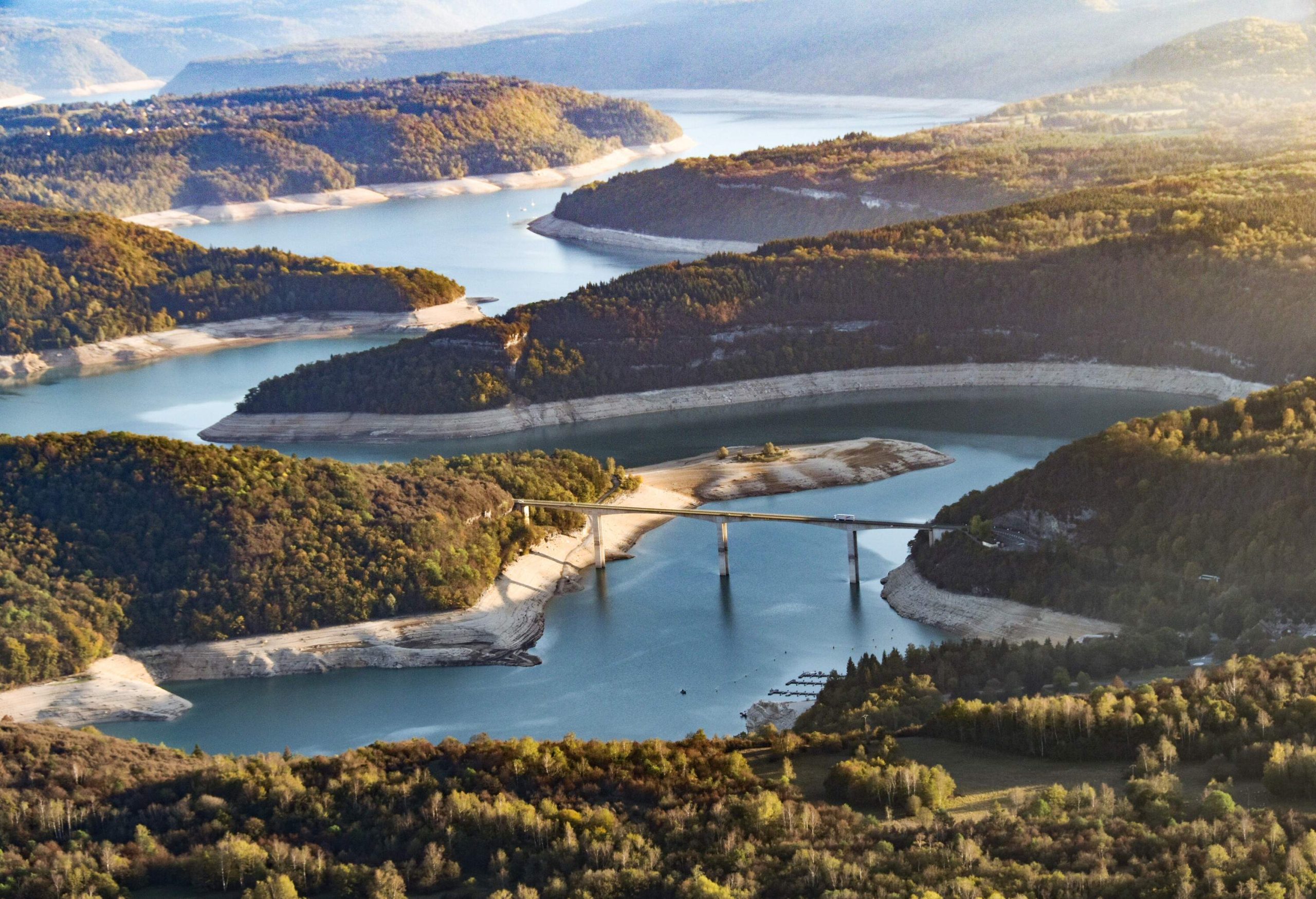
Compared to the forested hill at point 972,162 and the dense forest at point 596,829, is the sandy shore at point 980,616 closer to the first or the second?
the dense forest at point 596,829

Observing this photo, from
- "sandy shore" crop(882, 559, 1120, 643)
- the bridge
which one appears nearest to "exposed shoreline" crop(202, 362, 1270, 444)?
the bridge

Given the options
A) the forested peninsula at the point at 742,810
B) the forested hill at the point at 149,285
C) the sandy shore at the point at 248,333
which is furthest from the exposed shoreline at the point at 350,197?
the forested peninsula at the point at 742,810

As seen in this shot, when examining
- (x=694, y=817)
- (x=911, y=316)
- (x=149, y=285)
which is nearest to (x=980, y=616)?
(x=694, y=817)

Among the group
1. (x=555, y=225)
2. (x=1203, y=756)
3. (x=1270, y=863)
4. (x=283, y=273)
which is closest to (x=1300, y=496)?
(x=1203, y=756)

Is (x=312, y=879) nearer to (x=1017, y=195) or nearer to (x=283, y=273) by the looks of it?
(x=283, y=273)

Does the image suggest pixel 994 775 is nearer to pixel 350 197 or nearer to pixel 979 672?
pixel 979 672

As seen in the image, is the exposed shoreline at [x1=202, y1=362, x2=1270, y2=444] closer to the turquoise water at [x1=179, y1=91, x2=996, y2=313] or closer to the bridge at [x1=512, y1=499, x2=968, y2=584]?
the bridge at [x1=512, y1=499, x2=968, y2=584]

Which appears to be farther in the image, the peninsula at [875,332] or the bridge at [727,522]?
the peninsula at [875,332]
